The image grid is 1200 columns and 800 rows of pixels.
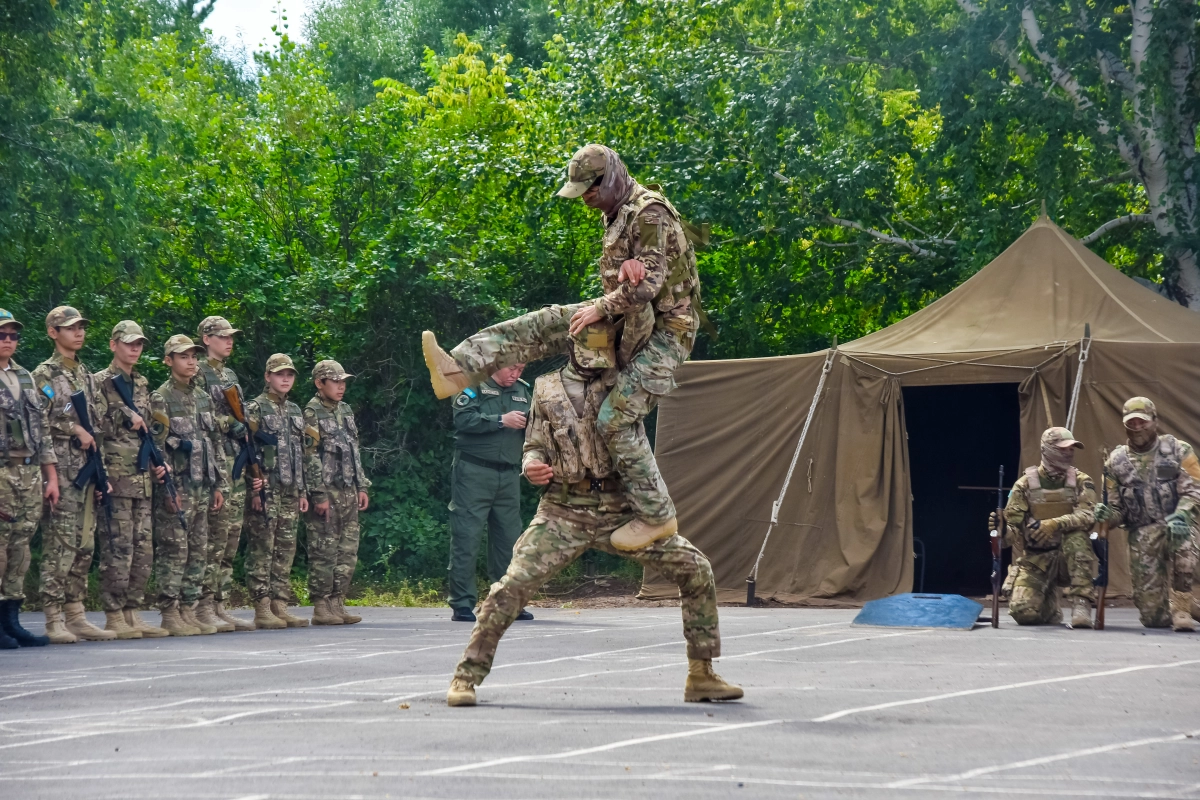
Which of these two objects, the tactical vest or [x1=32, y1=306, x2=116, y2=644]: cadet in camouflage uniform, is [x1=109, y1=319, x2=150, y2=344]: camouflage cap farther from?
the tactical vest

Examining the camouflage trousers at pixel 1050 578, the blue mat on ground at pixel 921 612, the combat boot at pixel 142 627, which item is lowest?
the combat boot at pixel 142 627

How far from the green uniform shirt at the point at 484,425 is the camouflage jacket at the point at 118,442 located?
2.29 meters

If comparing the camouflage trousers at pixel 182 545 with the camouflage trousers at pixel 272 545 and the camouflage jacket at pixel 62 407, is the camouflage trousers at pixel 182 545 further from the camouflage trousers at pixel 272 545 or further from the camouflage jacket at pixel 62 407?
the camouflage jacket at pixel 62 407

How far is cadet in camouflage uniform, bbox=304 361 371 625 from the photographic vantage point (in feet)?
35.4

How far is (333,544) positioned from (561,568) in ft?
18.0

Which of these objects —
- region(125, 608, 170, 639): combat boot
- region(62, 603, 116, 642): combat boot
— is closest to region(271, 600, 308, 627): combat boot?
region(125, 608, 170, 639): combat boot

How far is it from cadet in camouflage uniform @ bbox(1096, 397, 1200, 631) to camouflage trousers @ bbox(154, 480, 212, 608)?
6.04 m

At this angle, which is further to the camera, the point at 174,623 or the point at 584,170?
the point at 174,623

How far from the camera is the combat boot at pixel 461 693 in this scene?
5672 mm

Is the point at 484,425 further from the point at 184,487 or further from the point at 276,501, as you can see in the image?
the point at 184,487

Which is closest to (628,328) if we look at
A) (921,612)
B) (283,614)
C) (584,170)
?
(584,170)

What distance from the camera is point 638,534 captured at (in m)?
5.55

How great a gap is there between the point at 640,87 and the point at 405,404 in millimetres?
4623

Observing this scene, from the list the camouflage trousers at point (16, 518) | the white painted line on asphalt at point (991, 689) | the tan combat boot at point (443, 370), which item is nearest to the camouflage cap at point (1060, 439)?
the white painted line on asphalt at point (991, 689)
